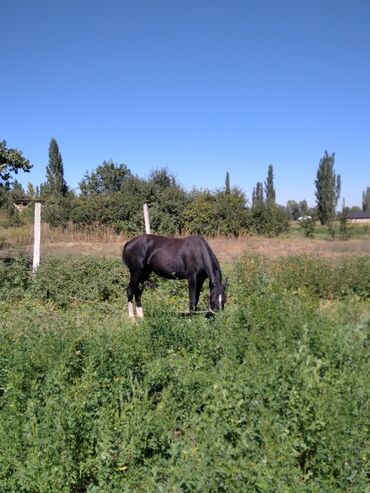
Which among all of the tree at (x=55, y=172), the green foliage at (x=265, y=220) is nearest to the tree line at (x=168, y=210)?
the green foliage at (x=265, y=220)

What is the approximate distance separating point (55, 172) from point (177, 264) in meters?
Answer: 47.2

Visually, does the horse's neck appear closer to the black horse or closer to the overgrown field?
the black horse

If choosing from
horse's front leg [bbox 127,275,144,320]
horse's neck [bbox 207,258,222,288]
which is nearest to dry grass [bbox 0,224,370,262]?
horse's front leg [bbox 127,275,144,320]

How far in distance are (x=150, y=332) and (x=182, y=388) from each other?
3.83ft

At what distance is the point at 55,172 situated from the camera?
169 ft

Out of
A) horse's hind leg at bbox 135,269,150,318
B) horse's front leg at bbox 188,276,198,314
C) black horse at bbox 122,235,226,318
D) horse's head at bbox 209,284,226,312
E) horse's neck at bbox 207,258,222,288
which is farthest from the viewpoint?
horse's hind leg at bbox 135,269,150,318

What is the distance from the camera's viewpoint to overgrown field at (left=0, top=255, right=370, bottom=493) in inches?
98.4

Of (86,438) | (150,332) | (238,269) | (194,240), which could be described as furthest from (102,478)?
(238,269)

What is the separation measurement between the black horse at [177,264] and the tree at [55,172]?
144 feet

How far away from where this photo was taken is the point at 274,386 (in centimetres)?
317

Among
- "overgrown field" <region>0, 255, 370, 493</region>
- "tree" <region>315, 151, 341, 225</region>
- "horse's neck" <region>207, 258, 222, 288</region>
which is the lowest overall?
"overgrown field" <region>0, 255, 370, 493</region>

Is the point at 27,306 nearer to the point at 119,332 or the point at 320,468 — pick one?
the point at 119,332

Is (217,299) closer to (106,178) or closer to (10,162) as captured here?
(10,162)

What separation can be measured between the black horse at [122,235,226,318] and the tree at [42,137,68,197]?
4393 cm
